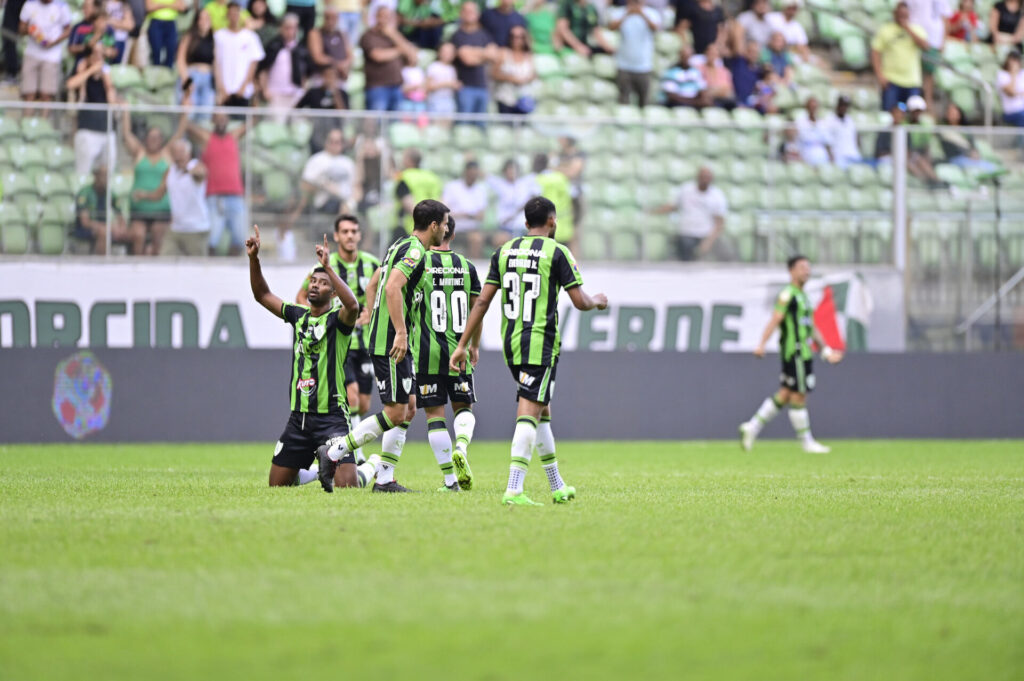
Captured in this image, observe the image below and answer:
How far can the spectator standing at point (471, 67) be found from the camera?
71.7ft

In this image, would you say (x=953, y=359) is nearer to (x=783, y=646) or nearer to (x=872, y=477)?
(x=872, y=477)

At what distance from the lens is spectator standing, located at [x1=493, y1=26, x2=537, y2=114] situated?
73.1ft

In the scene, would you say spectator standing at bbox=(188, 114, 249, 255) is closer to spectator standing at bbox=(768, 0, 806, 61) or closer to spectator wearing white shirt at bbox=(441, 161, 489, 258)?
spectator wearing white shirt at bbox=(441, 161, 489, 258)

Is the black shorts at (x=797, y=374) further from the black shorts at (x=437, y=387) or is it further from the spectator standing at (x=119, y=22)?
the spectator standing at (x=119, y=22)

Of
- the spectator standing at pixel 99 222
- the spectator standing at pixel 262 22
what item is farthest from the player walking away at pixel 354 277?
the spectator standing at pixel 262 22

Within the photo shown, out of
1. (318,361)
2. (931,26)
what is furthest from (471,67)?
(318,361)

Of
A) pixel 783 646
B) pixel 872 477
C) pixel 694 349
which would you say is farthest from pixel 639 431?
pixel 783 646

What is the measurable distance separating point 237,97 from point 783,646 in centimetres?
1698

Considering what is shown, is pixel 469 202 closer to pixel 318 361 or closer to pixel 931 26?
pixel 318 361

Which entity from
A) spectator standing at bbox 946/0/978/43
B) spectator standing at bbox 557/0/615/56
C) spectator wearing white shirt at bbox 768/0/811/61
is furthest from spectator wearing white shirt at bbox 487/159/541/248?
spectator standing at bbox 946/0/978/43

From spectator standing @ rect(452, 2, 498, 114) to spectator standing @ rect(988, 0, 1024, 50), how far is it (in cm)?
974

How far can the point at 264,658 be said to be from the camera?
4762 millimetres

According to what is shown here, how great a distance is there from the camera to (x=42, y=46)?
Answer: 818 inches

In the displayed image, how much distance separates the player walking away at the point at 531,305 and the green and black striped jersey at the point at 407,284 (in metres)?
0.95
